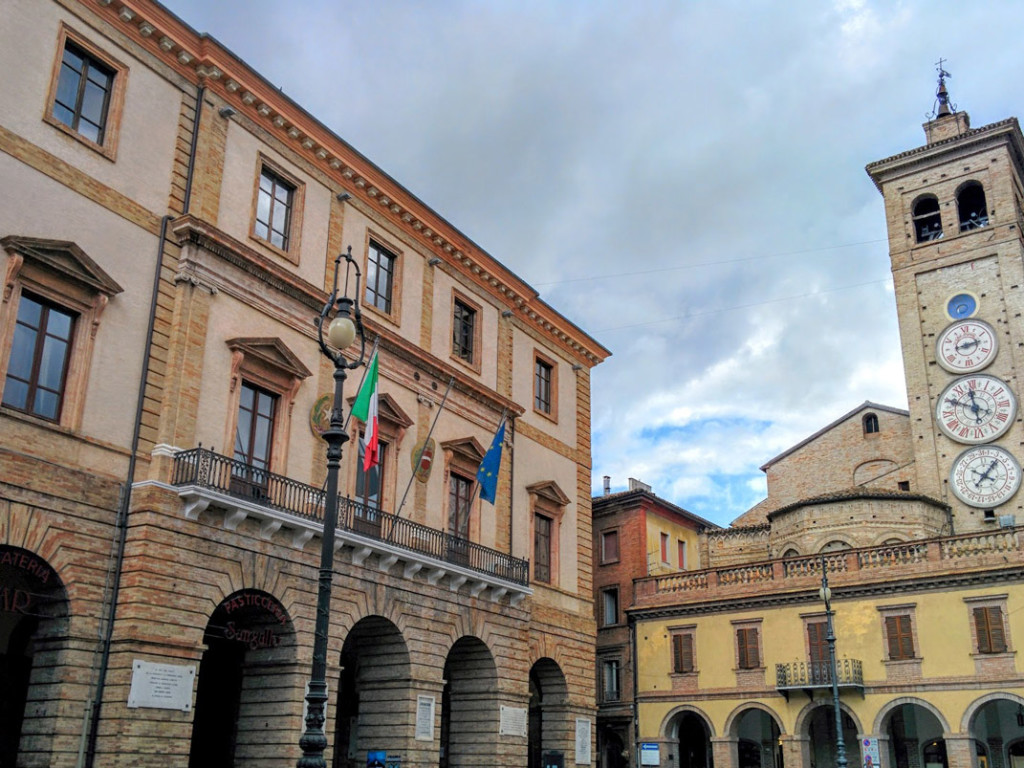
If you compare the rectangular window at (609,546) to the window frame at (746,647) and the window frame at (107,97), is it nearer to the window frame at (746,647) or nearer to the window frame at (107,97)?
the window frame at (746,647)

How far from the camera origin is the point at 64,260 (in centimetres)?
1728

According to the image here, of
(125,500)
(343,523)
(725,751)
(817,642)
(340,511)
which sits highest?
(340,511)

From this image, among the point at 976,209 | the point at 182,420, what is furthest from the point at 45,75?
the point at 976,209

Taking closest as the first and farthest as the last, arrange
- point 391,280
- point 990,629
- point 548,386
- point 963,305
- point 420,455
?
point 420,455
point 391,280
point 990,629
point 548,386
point 963,305

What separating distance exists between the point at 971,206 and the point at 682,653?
77.4 feet

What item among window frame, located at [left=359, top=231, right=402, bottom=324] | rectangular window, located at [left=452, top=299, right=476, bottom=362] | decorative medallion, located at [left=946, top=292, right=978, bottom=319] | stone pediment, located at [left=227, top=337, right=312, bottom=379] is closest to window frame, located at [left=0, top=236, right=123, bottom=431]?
stone pediment, located at [left=227, top=337, right=312, bottom=379]

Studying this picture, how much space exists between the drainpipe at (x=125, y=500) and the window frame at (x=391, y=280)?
523 centimetres

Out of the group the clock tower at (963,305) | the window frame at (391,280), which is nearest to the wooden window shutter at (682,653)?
the clock tower at (963,305)

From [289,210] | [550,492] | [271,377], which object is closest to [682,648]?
[550,492]

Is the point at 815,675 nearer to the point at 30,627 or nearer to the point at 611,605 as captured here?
the point at 611,605

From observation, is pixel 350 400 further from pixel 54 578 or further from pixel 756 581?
pixel 756 581

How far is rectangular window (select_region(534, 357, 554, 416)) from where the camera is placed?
3088 cm

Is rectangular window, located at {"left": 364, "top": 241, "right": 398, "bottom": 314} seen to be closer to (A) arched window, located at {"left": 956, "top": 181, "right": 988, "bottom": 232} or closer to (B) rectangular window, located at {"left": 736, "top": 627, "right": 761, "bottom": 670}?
(B) rectangular window, located at {"left": 736, "top": 627, "right": 761, "bottom": 670}

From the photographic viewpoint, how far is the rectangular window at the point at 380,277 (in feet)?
80.6
